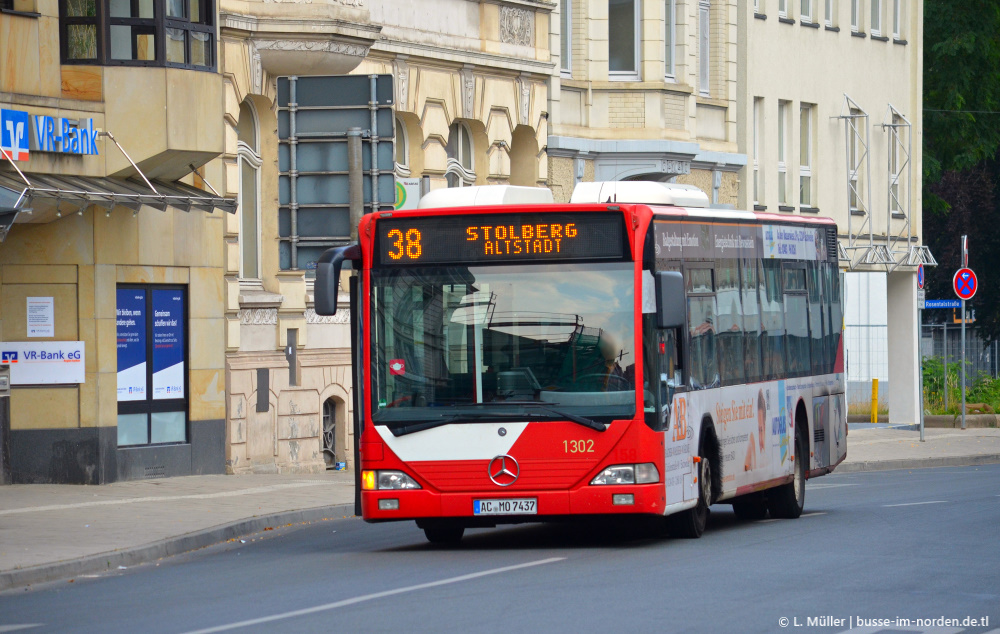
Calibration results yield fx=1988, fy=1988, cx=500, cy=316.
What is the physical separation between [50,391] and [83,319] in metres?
0.92

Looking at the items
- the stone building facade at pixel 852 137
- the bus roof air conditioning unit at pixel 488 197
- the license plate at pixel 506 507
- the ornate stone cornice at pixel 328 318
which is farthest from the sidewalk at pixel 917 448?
the license plate at pixel 506 507

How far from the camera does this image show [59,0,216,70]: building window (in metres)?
22.8

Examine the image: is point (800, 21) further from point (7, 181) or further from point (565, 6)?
point (7, 181)

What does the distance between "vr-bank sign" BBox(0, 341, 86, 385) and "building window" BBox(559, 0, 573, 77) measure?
Result: 12.4 metres

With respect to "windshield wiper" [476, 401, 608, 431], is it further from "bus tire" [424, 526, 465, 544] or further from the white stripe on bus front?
"bus tire" [424, 526, 465, 544]

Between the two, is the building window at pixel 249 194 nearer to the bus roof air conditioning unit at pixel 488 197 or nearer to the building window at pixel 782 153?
the bus roof air conditioning unit at pixel 488 197

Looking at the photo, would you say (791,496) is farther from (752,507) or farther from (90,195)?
(90,195)

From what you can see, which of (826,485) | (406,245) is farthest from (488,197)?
(826,485)

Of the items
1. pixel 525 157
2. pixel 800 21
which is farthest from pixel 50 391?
pixel 800 21

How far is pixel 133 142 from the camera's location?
22.9 meters

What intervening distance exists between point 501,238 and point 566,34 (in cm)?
1817

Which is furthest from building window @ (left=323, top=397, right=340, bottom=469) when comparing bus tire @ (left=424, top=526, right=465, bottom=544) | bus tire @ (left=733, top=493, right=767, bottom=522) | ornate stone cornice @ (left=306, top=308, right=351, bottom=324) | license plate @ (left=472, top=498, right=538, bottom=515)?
license plate @ (left=472, top=498, right=538, bottom=515)

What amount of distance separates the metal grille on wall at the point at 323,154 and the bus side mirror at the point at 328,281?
764cm

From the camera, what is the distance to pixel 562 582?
42.9 feet
